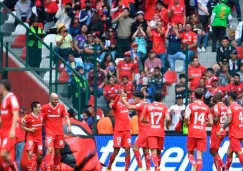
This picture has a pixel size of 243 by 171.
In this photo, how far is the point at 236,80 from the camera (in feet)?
101

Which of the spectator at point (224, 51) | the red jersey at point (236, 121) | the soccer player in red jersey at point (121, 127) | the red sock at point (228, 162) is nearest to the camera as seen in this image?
the red jersey at point (236, 121)

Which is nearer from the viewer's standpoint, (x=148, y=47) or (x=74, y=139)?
(x=74, y=139)

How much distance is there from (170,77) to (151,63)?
0.76 metres

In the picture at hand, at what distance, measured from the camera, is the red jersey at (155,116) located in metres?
27.4

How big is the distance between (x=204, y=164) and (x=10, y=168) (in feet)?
26.6

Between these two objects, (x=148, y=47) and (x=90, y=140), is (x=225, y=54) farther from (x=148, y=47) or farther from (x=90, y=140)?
(x=90, y=140)

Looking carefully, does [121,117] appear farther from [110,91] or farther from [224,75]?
[224,75]

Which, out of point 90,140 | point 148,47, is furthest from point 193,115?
point 148,47

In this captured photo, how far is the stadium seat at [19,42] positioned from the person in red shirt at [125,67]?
2.74m

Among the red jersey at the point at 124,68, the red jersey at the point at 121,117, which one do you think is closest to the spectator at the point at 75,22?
the red jersey at the point at 124,68

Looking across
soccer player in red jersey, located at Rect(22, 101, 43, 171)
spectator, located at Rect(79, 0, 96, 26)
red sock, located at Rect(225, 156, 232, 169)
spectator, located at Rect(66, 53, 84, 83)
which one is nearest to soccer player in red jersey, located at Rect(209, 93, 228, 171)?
red sock, located at Rect(225, 156, 232, 169)

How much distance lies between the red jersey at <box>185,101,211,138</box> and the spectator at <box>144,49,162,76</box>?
12.7ft

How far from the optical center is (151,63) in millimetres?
31094

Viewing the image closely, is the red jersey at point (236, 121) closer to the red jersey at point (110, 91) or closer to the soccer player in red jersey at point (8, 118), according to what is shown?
the red jersey at point (110, 91)
